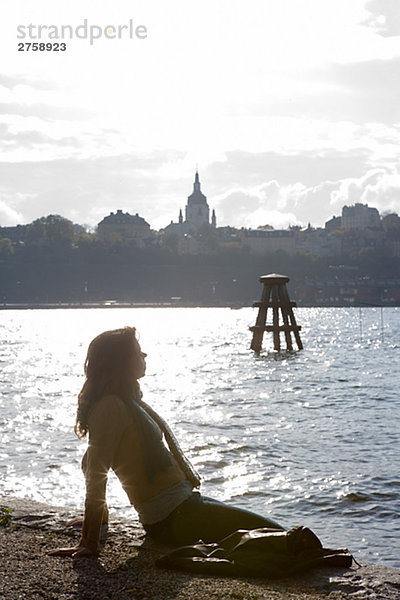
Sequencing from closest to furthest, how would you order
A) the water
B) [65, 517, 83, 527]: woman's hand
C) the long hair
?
the long hair → [65, 517, 83, 527]: woman's hand → the water

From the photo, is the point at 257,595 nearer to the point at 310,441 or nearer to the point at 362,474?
the point at 362,474

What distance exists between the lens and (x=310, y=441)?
15391 mm

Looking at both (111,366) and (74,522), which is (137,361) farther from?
(74,522)

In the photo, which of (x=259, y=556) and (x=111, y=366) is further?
(x=111, y=366)

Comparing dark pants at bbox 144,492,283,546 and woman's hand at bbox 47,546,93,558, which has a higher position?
dark pants at bbox 144,492,283,546

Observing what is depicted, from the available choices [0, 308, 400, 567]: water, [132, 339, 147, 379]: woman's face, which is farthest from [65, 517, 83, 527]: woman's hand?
[0, 308, 400, 567]: water

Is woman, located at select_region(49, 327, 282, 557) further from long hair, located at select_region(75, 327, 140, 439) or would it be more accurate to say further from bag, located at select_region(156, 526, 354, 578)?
bag, located at select_region(156, 526, 354, 578)

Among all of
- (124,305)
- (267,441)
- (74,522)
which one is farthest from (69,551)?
(124,305)

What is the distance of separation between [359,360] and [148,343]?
2551 centimetres

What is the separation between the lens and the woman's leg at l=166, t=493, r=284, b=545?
Answer: 545 centimetres

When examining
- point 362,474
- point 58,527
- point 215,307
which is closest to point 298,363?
point 362,474

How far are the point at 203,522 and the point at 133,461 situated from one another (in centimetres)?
60

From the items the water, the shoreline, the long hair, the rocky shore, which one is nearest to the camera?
the rocky shore

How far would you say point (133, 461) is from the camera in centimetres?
554
